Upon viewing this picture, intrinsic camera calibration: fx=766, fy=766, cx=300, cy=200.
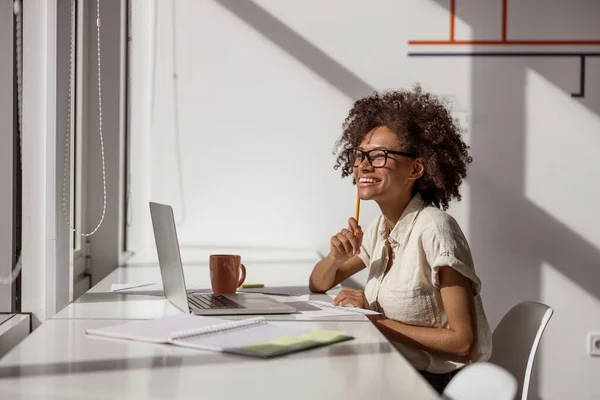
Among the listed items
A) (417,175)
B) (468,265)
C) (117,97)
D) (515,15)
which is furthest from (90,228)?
(515,15)

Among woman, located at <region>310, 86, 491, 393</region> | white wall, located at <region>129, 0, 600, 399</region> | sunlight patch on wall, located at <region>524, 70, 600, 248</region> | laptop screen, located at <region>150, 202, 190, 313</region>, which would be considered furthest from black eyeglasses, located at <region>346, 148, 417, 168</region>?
sunlight patch on wall, located at <region>524, 70, 600, 248</region>

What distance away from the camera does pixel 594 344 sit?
336 cm

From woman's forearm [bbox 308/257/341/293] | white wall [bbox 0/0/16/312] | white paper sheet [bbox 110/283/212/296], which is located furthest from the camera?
woman's forearm [bbox 308/257/341/293]

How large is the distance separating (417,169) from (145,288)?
0.79 m

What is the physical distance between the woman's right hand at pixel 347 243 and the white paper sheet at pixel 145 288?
1.17 ft

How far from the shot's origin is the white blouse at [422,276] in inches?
69.2

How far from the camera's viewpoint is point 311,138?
329cm

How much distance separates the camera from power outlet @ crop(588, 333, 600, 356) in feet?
11.0

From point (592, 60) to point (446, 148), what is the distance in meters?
1.64

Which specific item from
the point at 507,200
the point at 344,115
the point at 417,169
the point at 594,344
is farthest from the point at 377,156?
the point at 594,344

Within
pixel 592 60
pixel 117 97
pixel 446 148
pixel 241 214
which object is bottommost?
pixel 241 214

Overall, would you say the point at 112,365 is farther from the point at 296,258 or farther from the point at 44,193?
the point at 296,258

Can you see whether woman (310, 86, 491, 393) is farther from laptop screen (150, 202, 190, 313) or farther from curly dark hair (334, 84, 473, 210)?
laptop screen (150, 202, 190, 313)

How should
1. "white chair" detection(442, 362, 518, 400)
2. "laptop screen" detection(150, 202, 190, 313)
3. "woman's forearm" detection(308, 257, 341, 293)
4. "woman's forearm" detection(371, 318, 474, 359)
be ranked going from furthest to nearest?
"woman's forearm" detection(308, 257, 341, 293) → "woman's forearm" detection(371, 318, 474, 359) → "laptop screen" detection(150, 202, 190, 313) → "white chair" detection(442, 362, 518, 400)
